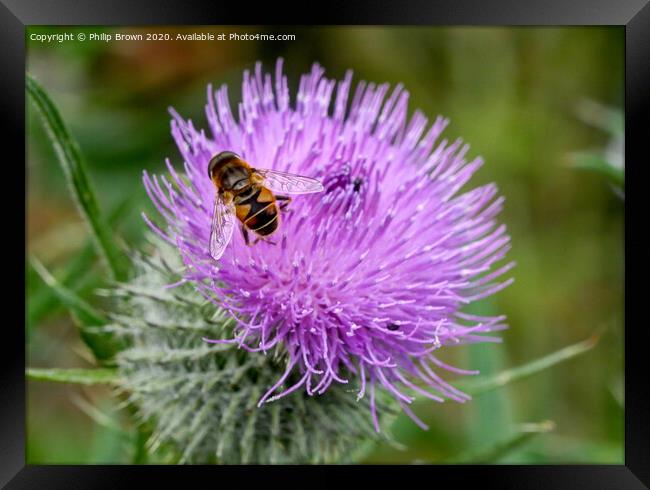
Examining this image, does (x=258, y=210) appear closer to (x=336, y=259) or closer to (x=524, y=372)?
(x=336, y=259)

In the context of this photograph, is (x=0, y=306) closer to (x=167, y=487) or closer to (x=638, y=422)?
(x=167, y=487)

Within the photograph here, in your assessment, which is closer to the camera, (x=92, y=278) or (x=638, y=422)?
(x=638, y=422)

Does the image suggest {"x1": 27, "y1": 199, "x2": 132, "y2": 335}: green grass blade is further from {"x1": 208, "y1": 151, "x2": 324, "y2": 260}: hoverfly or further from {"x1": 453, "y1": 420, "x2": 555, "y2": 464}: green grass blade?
{"x1": 453, "y1": 420, "x2": 555, "y2": 464}: green grass blade

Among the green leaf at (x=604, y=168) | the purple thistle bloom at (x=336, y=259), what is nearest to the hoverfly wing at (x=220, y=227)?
the purple thistle bloom at (x=336, y=259)

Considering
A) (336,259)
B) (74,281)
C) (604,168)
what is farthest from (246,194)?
(604,168)

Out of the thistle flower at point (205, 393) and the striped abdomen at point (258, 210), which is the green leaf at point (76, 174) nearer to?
the thistle flower at point (205, 393)
